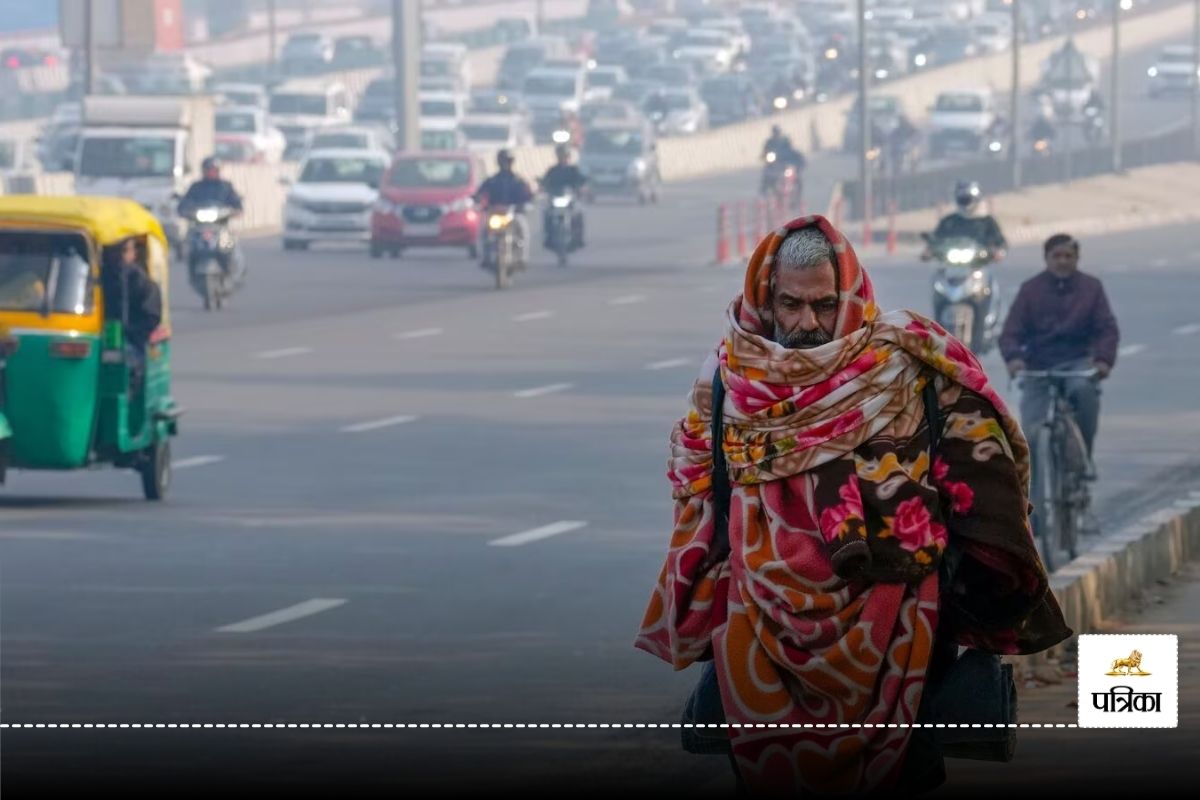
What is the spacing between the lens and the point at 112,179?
50.1 meters

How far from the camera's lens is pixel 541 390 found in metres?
26.7

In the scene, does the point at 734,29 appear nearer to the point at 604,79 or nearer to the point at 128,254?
the point at 604,79

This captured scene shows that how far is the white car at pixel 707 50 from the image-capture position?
369 ft

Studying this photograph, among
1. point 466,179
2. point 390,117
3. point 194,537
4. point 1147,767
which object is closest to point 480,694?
Answer: point 1147,767

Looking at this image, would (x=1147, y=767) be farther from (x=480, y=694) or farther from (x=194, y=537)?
(x=194, y=537)

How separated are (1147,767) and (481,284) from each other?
33.7 m

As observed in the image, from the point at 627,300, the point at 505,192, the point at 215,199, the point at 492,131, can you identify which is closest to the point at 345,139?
the point at 492,131

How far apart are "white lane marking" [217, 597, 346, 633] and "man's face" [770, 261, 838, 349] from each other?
22.8 ft

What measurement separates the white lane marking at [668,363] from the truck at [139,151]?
2033cm

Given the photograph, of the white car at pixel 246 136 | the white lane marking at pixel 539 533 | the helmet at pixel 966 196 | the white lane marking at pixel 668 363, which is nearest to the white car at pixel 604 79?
the white car at pixel 246 136

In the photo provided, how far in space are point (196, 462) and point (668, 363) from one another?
9.16 meters

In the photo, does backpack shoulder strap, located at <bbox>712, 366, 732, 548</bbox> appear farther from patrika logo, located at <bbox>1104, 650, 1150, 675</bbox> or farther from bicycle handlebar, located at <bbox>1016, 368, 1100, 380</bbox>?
bicycle handlebar, located at <bbox>1016, 368, 1100, 380</bbox>

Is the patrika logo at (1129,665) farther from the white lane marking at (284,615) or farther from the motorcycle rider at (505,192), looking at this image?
the motorcycle rider at (505,192)

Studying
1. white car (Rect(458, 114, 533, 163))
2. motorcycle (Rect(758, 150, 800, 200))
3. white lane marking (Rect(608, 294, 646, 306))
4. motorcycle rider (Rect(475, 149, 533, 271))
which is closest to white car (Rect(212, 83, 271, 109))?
white car (Rect(458, 114, 533, 163))
